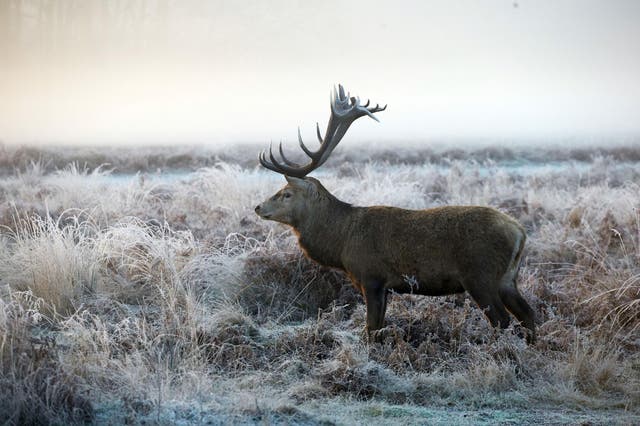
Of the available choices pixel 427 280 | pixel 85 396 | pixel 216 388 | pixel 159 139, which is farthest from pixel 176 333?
pixel 159 139

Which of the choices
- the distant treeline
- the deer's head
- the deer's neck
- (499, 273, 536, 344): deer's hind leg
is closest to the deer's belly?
(499, 273, 536, 344): deer's hind leg

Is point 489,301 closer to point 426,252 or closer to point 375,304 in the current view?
point 426,252

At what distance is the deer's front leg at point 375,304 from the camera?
6.41 m

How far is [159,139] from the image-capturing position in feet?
74.3

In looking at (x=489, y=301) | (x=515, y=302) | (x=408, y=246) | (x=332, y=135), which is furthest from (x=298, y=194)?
(x=515, y=302)

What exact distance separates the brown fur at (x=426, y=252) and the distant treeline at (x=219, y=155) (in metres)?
10.9

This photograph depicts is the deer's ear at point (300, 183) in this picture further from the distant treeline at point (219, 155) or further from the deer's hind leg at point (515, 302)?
the distant treeline at point (219, 155)

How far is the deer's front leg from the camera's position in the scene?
641cm

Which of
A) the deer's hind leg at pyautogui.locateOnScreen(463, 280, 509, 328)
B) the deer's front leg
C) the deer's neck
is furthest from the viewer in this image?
the deer's neck

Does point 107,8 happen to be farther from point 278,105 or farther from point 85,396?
point 85,396

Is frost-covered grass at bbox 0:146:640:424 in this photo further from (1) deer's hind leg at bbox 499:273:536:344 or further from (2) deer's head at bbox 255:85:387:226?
(2) deer's head at bbox 255:85:387:226

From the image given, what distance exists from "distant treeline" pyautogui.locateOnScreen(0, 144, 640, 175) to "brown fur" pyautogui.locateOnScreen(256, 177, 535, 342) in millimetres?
10924

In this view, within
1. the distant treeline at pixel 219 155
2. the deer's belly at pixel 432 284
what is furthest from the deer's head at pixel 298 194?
the distant treeline at pixel 219 155

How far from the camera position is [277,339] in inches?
255
